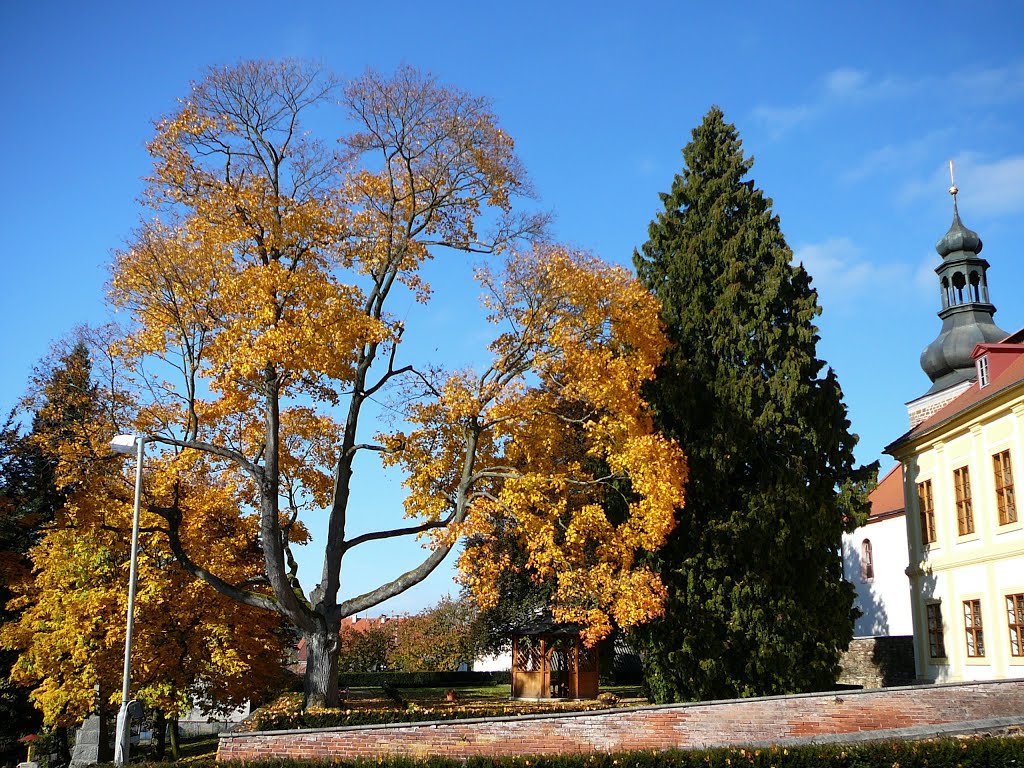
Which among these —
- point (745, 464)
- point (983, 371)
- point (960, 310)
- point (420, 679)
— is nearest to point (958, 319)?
point (960, 310)

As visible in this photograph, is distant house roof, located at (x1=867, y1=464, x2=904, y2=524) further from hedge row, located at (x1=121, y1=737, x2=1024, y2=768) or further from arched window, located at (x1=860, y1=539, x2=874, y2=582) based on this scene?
hedge row, located at (x1=121, y1=737, x2=1024, y2=768)

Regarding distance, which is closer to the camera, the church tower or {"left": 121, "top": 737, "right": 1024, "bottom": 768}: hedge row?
{"left": 121, "top": 737, "right": 1024, "bottom": 768}: hedge row

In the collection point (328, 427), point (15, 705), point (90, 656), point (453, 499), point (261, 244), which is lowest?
point (15, 705)

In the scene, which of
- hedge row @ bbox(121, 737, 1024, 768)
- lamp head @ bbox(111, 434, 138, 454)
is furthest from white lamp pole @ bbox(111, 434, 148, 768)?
hedge row @ bbox(121, 737, 1024, 768)

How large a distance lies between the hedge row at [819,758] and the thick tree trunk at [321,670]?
705 cm

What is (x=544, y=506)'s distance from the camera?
19.9 meters

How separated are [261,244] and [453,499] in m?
7.08

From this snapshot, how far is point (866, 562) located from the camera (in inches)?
1775

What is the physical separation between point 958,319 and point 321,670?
32391mm

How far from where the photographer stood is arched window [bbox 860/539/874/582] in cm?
4474

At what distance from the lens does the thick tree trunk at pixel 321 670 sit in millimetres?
19844

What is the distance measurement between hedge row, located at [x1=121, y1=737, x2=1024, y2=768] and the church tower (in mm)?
28508

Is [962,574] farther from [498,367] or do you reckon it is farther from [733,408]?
[498,367]

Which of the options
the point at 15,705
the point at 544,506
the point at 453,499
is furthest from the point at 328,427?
the point at 15,705
